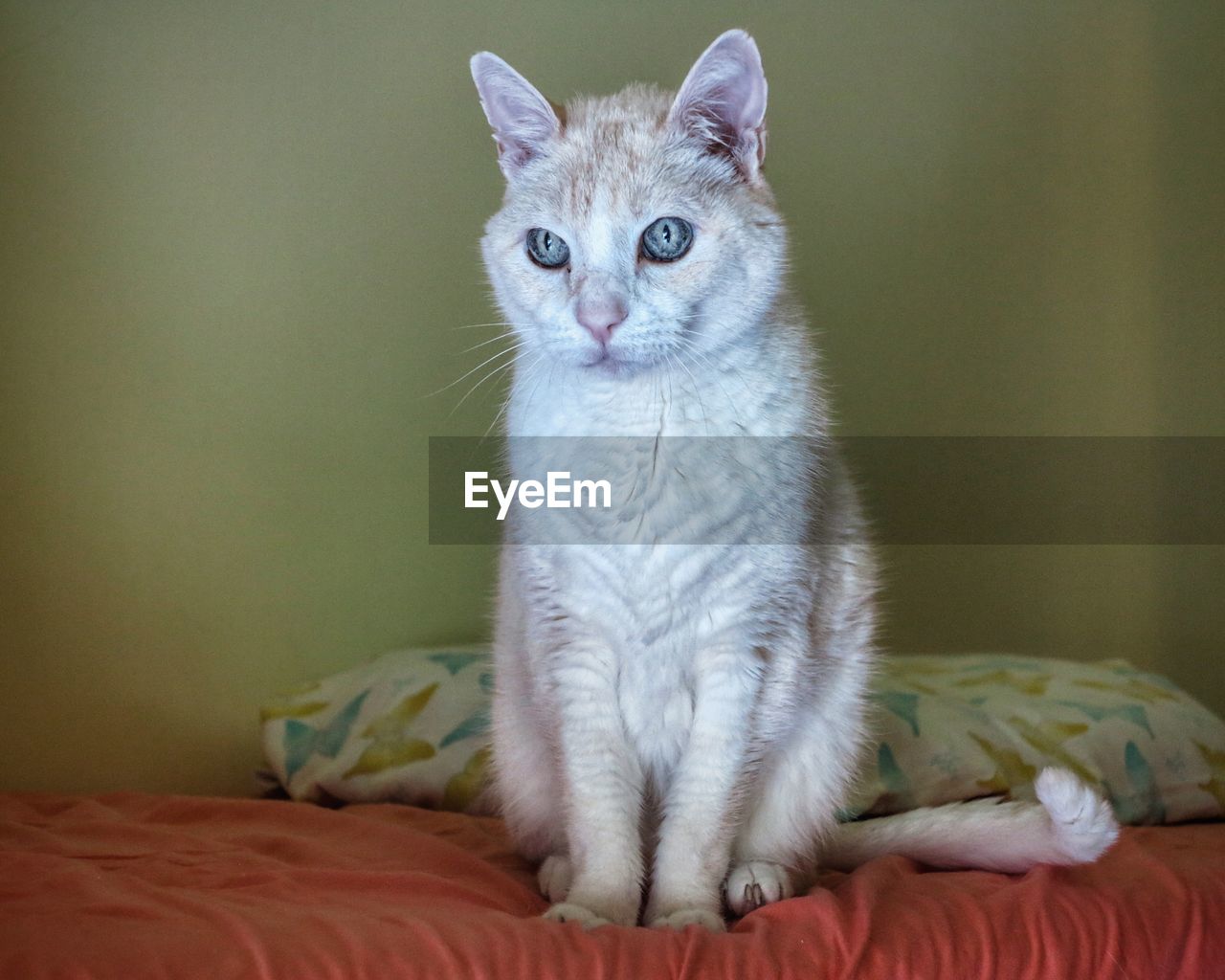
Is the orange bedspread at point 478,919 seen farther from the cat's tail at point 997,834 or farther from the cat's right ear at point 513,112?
the cat's right ear at point 513,112

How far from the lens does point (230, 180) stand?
7.04 ft

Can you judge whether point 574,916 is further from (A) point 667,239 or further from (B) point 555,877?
(A) point 667,239

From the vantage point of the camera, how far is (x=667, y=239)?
1288 mm

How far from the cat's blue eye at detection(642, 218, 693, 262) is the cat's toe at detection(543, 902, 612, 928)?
721 mm

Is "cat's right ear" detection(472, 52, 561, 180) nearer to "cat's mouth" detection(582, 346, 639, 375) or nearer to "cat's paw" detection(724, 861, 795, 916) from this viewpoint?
"cat's mouth" detection(582, 346, 639, 375)

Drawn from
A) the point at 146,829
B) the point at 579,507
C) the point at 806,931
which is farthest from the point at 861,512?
the point at 146,829

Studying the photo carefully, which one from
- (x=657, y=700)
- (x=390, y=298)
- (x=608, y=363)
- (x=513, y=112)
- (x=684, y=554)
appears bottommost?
(x=657, y=700)

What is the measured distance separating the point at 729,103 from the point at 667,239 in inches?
7.6

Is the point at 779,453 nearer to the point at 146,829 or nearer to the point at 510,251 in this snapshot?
the point at 510,251

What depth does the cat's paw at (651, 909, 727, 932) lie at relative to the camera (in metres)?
1.17

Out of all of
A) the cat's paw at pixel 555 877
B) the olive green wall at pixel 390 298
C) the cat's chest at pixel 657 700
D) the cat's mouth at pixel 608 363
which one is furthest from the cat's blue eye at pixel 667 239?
the olive green wall at pixel 390 298

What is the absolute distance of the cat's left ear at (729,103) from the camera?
1.29 meters

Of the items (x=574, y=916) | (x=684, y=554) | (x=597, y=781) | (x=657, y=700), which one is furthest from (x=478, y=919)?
(x=684, y=554)

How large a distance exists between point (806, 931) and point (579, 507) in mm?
529
